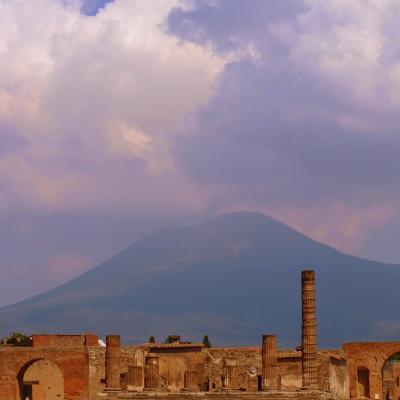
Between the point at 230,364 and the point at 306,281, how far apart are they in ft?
18.3

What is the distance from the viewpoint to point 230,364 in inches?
2271

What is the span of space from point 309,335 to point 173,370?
768 cm

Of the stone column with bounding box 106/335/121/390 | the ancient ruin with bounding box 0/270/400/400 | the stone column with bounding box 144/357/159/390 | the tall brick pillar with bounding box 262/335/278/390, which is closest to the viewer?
the tall brick pillar with bounding box 262/335/278/390

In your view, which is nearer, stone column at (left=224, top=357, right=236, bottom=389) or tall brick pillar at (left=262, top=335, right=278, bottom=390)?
tall brick pillar at (left=262, top=335, right=278, bottom=390)

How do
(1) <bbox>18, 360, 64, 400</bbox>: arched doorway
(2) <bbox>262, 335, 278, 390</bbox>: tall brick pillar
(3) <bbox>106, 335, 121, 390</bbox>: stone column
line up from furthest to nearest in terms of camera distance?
(1) <bbox>18, 360, 64, 400</bbox>: arched doorway, (3) <bbox>106, 335, 121, 390</bbox>: stone column, (2) <bbox>262, 335, 278, 390</bbox>: tall brick pillar

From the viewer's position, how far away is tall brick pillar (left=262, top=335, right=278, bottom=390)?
54688mm

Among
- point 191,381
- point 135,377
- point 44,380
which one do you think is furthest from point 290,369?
point 44,380

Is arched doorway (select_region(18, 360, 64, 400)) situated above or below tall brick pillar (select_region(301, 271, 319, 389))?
below

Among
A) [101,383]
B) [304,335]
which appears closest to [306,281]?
[304,335]

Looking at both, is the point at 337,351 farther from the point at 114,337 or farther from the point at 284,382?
the point at 114,337

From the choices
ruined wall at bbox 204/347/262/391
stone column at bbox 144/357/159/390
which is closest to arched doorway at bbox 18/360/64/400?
stone column at bbox 144/357/159/390

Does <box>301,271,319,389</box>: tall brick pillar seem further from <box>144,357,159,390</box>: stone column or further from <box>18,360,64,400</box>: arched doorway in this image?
<box>18,360,64,400</box>: arched doorway

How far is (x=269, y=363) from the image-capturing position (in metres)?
55.0

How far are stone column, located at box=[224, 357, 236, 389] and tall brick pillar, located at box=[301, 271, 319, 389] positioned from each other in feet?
11.8
